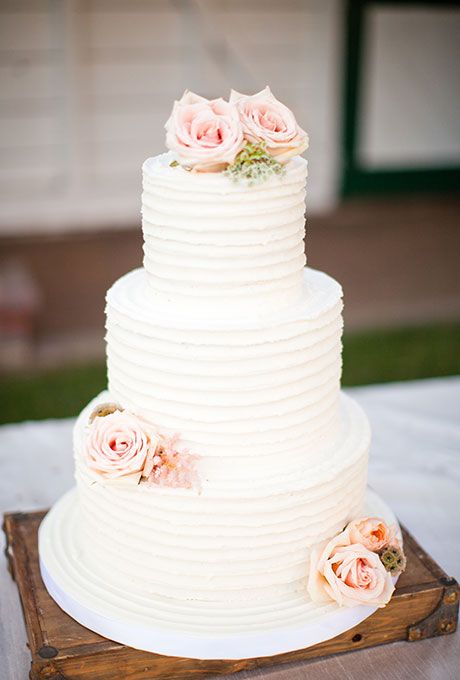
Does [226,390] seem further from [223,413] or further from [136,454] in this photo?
[136,454]

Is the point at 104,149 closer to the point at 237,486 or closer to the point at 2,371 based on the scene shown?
the point at 2,371

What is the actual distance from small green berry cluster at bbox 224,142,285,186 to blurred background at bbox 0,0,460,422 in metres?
4.23

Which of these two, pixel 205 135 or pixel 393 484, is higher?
pixel 205 135

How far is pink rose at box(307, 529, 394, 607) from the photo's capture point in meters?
2.25

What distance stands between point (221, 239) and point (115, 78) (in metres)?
5.67

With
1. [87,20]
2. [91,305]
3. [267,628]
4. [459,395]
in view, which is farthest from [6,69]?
[267,628]

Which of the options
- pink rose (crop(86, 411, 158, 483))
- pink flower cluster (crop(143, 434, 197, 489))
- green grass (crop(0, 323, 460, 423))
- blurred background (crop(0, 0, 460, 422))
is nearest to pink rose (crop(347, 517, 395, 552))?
pink flower cluster (crop(143, 434, 197, 489))

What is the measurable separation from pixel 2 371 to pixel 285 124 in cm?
453

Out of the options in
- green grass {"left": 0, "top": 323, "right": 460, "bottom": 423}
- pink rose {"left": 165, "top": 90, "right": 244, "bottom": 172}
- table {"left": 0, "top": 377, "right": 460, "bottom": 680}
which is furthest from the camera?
green grass {"left": 0, "top": 323, "right": 460, "bottom": 423}

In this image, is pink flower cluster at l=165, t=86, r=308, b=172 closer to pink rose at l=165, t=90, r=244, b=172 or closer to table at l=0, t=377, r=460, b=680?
pink rose at l=165, t=90, r=244, b=172

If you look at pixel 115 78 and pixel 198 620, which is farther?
pixel 115 78

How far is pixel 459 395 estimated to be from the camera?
12.8 feet

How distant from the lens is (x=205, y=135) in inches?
84.3

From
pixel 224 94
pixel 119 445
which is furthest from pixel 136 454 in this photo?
pixel 224 94
